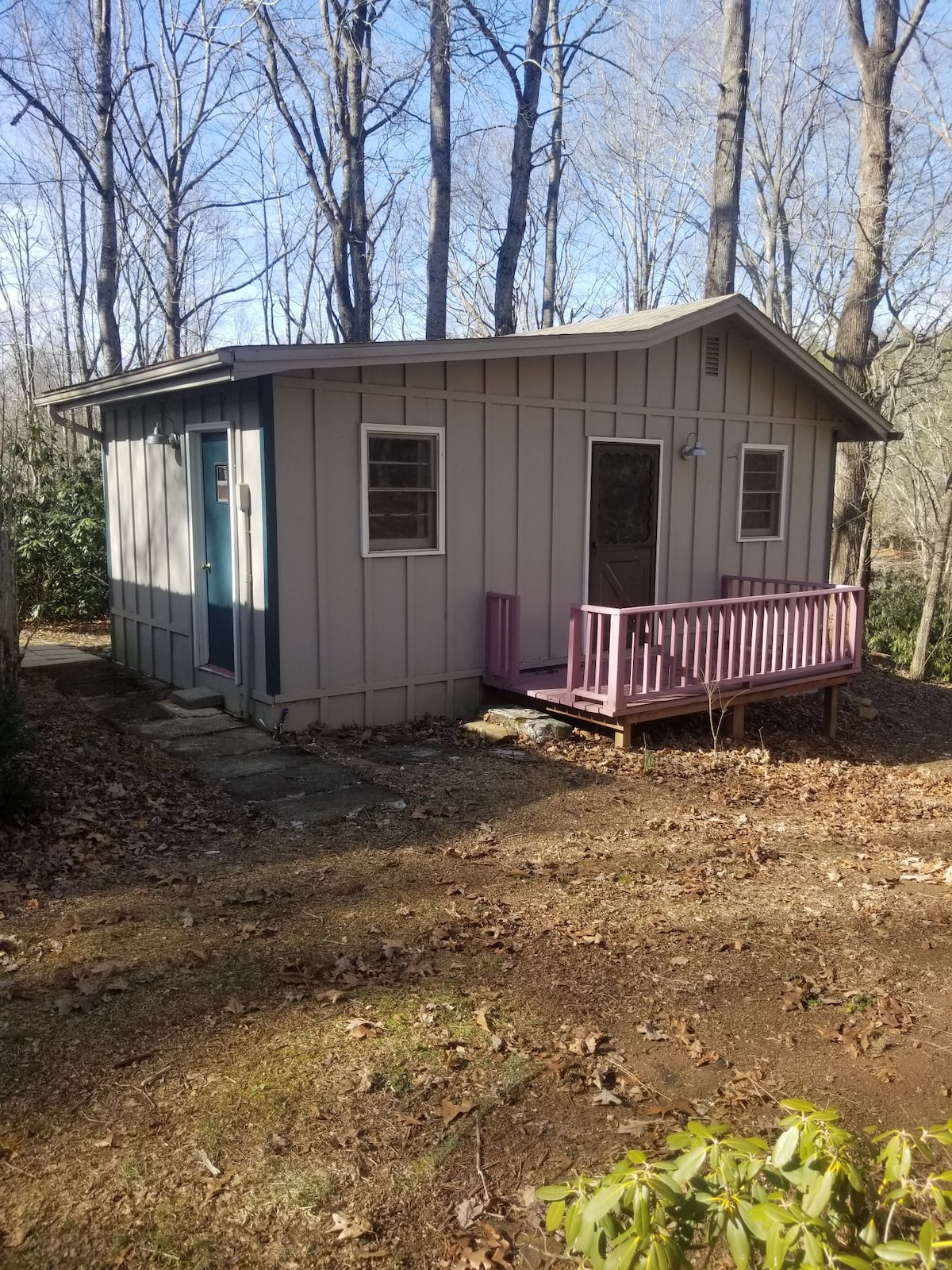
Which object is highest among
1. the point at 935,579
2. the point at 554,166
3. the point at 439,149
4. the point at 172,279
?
the point at 554,166

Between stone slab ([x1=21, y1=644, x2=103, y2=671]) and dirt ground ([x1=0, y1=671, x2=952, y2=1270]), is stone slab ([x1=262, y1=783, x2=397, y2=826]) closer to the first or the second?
dirt ground ([x1=0, y1=671, x2=952, y2=1270])

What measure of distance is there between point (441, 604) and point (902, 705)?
6461 millimetres

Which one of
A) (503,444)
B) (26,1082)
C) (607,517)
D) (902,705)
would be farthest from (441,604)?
(902,705)

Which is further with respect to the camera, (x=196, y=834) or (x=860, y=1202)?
(x=196, y=834)

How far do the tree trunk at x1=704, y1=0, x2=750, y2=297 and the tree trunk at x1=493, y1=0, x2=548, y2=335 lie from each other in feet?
11.7

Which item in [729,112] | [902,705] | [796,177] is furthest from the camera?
[796,177]

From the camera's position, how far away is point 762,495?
11.0 meters

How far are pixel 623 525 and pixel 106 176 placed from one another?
13.4 metres

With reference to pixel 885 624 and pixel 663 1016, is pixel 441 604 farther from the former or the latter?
pixel 885 624

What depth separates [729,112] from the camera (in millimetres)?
13977

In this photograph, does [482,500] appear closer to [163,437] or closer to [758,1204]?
[163,437]

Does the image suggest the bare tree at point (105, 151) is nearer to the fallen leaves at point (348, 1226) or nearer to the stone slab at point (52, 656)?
the stone slab at point (52, 656)

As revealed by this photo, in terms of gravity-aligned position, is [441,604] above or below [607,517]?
below

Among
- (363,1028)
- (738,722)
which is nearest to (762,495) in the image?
(738,722)
